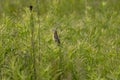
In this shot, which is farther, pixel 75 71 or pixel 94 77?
pixel 75 71

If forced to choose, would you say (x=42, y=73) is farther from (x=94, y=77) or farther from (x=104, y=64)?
(x=104, y=64)

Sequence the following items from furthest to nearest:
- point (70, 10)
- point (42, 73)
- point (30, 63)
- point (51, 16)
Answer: point (70, 10) < point (51, 16) < point (30, 63) < point (42, 73)

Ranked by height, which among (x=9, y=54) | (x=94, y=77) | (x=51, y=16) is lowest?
(x=94, y=77)

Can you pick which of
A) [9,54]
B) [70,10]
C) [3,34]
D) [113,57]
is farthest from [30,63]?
[70,10]

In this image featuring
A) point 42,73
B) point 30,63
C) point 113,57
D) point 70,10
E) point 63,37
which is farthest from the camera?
point 70,10

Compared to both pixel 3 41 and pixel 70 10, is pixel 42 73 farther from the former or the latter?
pixel 70 10

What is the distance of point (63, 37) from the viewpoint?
4.25 m

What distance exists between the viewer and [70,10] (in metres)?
6.08

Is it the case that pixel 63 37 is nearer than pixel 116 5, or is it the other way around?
pixel 63 37

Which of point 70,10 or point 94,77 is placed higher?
point 70,10

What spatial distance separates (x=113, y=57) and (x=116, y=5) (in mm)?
2730

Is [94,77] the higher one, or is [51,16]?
[51,16]

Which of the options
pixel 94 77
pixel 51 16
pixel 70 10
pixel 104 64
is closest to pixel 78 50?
pixel 104 64

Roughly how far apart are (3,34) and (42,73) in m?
0.81
